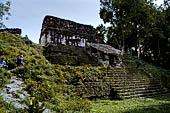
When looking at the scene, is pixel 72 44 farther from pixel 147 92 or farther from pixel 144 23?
pixel 144 23

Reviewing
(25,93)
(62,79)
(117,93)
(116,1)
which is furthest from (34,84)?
(116,1)

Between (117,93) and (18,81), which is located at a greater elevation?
(18,81)

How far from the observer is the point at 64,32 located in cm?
1734

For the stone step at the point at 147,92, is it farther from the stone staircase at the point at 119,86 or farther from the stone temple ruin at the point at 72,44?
the stone temple ruin at the point at 72,44

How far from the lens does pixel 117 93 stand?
9711 millimetres

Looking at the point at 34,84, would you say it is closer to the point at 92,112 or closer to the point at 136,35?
the point at 92,112

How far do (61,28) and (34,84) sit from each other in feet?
37.2

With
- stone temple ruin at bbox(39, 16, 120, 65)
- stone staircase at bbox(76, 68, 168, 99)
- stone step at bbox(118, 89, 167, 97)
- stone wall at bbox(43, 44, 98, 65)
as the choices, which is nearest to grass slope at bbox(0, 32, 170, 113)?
stone staircase at bbox(76, 68, 168, 99)

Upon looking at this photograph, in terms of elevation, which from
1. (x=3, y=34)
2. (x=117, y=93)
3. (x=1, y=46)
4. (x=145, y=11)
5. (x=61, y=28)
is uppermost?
(x=145, y=11)

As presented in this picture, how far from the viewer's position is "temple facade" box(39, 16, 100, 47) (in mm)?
16531

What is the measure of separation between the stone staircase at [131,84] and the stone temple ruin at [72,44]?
253 cm

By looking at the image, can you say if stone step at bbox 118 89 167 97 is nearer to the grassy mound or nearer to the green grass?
the green grass

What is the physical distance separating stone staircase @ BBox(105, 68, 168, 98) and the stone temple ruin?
2527 millimetres

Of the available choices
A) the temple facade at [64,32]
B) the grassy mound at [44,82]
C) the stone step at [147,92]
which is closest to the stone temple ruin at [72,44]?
the temple facade at [64,32]
